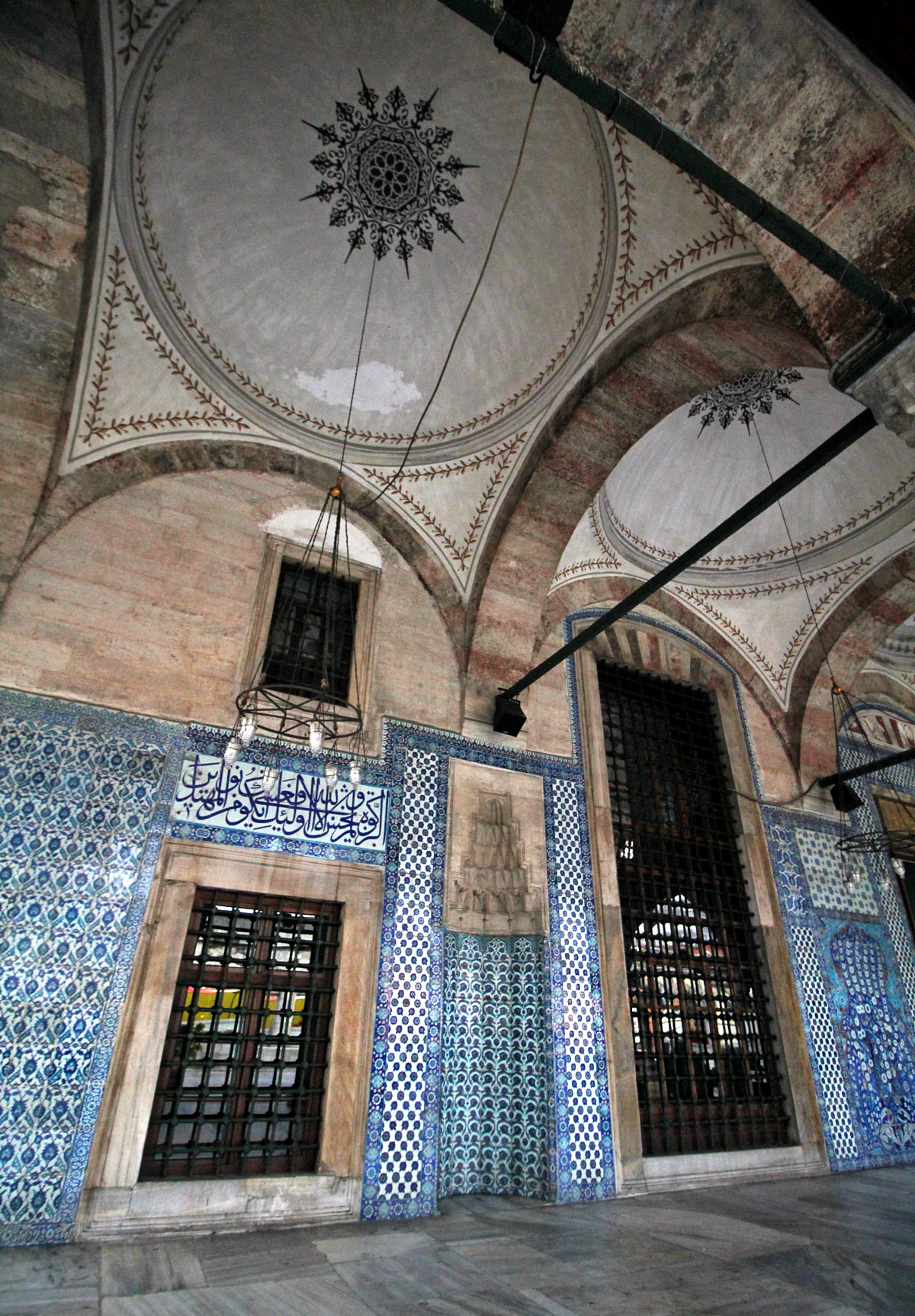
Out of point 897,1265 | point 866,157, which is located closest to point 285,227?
point 866,157

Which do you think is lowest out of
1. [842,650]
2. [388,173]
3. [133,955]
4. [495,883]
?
[133,955]

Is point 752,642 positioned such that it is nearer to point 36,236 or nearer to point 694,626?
point 694,626

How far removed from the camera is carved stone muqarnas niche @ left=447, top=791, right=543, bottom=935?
432 cm

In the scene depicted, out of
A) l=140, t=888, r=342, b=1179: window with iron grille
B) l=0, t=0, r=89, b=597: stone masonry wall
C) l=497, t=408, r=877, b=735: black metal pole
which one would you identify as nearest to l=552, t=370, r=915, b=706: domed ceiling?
l=497, t=408, r=877, b=735: black metal pole

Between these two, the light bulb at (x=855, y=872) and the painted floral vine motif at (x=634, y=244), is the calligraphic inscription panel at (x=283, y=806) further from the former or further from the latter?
the light bulb at (x=855, y=872)

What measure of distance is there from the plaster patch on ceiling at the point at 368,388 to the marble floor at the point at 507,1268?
4708 mm

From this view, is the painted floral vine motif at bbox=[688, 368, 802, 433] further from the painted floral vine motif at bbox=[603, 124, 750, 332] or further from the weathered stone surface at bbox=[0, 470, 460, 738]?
the weathered stone surface at bbox=[0, 470, 460, 738]

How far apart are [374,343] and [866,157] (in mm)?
3057

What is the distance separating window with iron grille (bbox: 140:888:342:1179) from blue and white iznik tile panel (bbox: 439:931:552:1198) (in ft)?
2.47

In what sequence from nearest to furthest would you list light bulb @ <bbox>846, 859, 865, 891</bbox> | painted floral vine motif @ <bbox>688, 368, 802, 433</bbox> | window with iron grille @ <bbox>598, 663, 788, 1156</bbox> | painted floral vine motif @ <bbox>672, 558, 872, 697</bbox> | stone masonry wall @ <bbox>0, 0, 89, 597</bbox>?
stone masonry wall @ <bbox>0, 0, 89, 597</bbox>, window with iron grille @ <bbox>598, 663, 788, 1156</bbox>, painted floral vine motif @ <bbox>688, 368, 802, 433</bbox>, light bulb @ <bbox>846, 859, 865, 891</bbox>, painted floral vine motif @ <bbox>672, 558, 872, 697</bbox>

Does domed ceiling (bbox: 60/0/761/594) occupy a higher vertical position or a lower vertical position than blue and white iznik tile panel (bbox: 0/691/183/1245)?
higher

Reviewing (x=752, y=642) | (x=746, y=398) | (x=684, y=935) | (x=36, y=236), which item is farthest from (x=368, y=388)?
(x=684, y=935)

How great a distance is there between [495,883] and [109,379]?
3922 mm

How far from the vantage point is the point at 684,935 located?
5.19 metres
